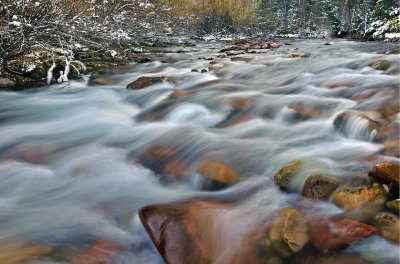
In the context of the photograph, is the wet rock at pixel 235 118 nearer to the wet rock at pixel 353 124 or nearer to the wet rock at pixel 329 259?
the wet rock at pixel 353 124

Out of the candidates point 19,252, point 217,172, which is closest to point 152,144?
point 217,172

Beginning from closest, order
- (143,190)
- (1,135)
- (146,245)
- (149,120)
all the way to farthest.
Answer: (146,245) → (143,190) → (1,135) → (149,120)

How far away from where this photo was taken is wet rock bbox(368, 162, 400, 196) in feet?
9.55

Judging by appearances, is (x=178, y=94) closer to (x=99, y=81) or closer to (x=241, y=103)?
(x=241, y=103)

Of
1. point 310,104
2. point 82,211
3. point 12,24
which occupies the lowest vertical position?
point 82,211

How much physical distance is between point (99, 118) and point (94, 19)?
19.0 feet

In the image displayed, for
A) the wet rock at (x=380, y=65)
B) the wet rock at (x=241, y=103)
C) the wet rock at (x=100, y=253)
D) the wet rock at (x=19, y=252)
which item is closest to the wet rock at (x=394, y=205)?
the wet rock at (x=100, y=253)

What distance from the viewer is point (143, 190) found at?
389 cm

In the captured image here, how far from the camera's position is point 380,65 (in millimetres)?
8109

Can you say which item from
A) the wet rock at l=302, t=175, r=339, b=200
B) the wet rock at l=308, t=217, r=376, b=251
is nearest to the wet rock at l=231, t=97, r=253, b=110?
the wet rock at l=302, t=175, r=339, b=200

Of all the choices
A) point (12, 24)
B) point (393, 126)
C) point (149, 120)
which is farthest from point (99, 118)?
point (393, 126)

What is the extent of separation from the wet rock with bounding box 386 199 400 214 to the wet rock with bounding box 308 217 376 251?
0.21 metres

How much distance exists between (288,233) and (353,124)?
2366 millimetres

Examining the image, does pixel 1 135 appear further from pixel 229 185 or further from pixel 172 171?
pixel 229 185
